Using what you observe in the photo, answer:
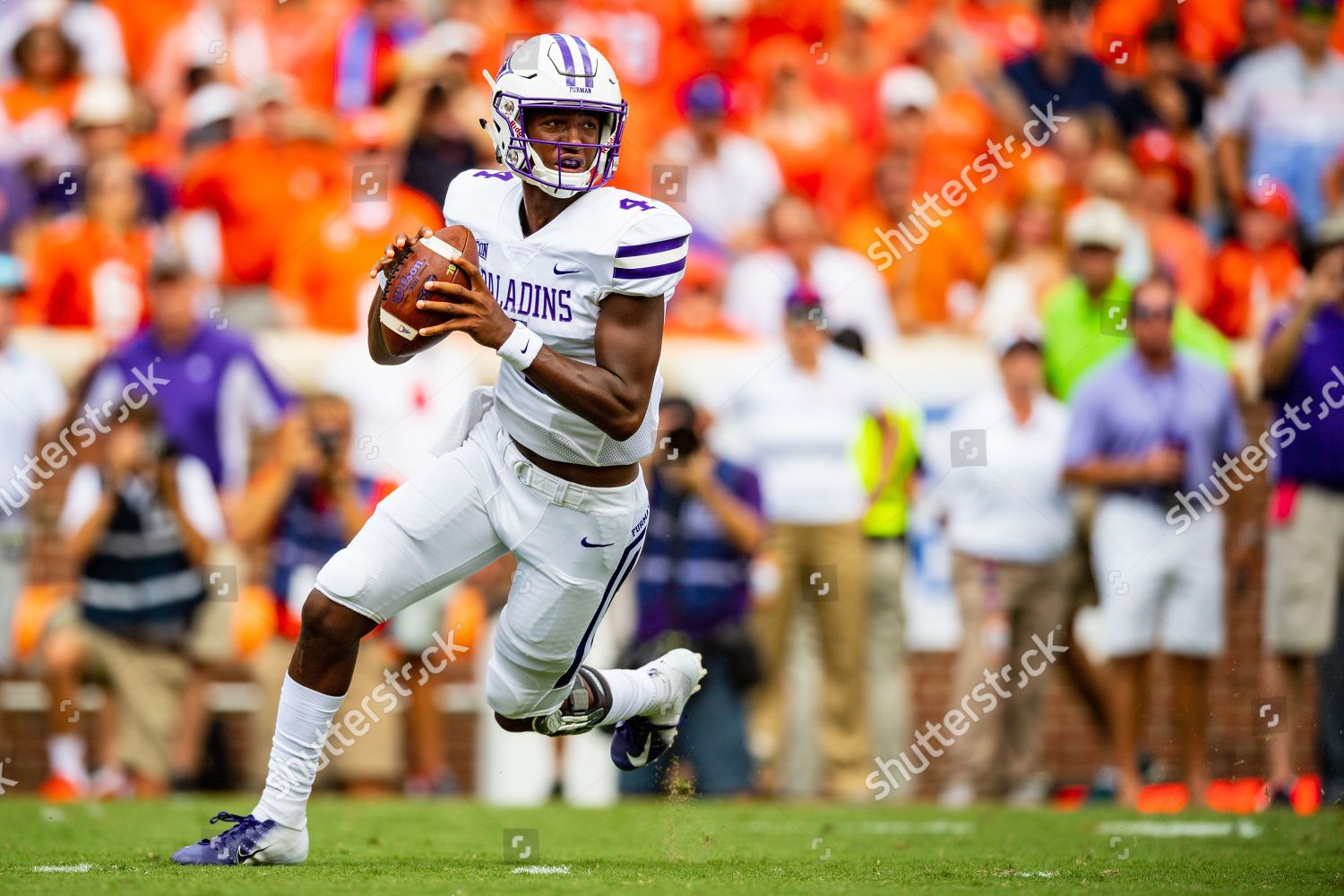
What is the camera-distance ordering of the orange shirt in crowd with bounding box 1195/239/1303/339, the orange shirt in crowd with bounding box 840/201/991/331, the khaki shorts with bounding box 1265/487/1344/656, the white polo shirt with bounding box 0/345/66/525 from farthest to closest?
the orange shirt in crowd with bounding box 1195/239/1303/339 < the orange shirt in crowd with bounding box 840/201/991/331 < the white polo shirt with bounding box 0/345/66/525 < the khaki shorts with bounding box 1265/487/1344/656

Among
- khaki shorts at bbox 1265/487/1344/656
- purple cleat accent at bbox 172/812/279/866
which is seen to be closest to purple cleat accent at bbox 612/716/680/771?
purple cleat accent at bbox 172/812/279/866

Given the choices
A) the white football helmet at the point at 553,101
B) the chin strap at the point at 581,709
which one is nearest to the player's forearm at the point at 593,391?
the white football helmet at the point at 553,101

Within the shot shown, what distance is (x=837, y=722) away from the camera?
9.37 meters

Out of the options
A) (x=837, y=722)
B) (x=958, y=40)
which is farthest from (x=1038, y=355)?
(x=958, y=40)

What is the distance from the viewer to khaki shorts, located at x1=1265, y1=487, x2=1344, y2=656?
9.00m

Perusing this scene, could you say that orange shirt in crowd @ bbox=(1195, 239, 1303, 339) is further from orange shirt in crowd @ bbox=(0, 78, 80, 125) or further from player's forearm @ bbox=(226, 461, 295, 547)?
orange shirt in crowd @ bbox=(0, 78, 80, 125)

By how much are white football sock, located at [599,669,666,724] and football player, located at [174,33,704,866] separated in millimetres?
353

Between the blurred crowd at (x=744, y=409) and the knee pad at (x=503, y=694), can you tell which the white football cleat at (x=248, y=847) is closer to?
the knee pad at (x=503, y=694)

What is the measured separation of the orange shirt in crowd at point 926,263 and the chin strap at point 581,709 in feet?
17.3

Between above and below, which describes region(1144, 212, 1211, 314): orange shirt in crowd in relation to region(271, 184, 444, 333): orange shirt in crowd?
above

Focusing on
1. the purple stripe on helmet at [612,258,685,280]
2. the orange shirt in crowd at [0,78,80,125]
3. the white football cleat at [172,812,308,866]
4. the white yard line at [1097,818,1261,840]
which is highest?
the orange shirt in crowd at [0,78,80,125]

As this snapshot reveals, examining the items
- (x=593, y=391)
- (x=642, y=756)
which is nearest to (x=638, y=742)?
(x=642, y=756)

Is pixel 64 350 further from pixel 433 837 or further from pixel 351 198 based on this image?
pixel 433 837

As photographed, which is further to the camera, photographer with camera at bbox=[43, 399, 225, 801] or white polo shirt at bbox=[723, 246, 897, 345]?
white polo shirt at bbox=[723, 246, 897, 345]
